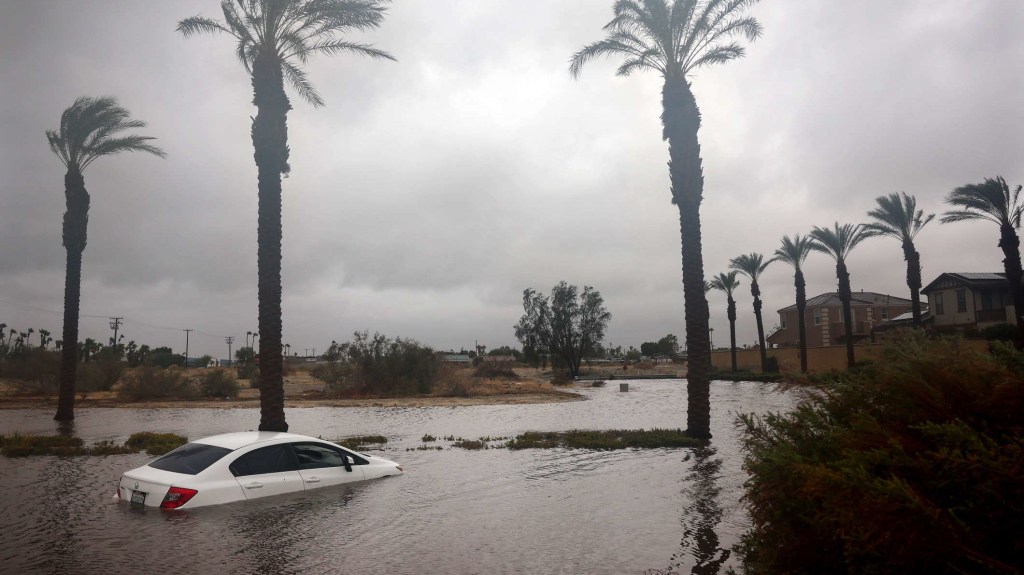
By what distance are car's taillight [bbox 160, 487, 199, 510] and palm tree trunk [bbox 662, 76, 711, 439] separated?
49.2 feet

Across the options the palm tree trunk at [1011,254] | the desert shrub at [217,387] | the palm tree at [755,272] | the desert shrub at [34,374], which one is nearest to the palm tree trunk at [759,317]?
the palm tree at [755,272]

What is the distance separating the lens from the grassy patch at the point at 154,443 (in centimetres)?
1814

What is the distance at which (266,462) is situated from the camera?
36.2ft

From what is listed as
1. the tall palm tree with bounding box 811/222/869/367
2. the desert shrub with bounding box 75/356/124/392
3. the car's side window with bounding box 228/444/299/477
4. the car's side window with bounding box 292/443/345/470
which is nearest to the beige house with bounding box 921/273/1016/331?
the tall palm tree with bounding box 811/222/869/367

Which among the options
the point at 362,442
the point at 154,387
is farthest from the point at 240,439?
the point at 154,387

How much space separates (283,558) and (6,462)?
1224cm

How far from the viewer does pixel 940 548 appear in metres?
3.45

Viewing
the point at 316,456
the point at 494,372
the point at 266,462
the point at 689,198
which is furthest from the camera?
the point at 494,372

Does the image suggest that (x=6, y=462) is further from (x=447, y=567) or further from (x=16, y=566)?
(x=447, y=567)

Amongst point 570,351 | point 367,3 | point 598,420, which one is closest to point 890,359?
point 367,3

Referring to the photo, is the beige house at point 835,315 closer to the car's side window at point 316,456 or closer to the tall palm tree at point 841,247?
the tall palm tree at point 841,247

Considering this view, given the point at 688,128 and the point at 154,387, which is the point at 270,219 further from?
the point at 154,387

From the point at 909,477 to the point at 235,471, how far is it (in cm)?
937

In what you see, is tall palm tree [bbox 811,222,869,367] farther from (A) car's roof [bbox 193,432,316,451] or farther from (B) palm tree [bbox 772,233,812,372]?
(A) car's roof [bbox 193,432,316,451]
